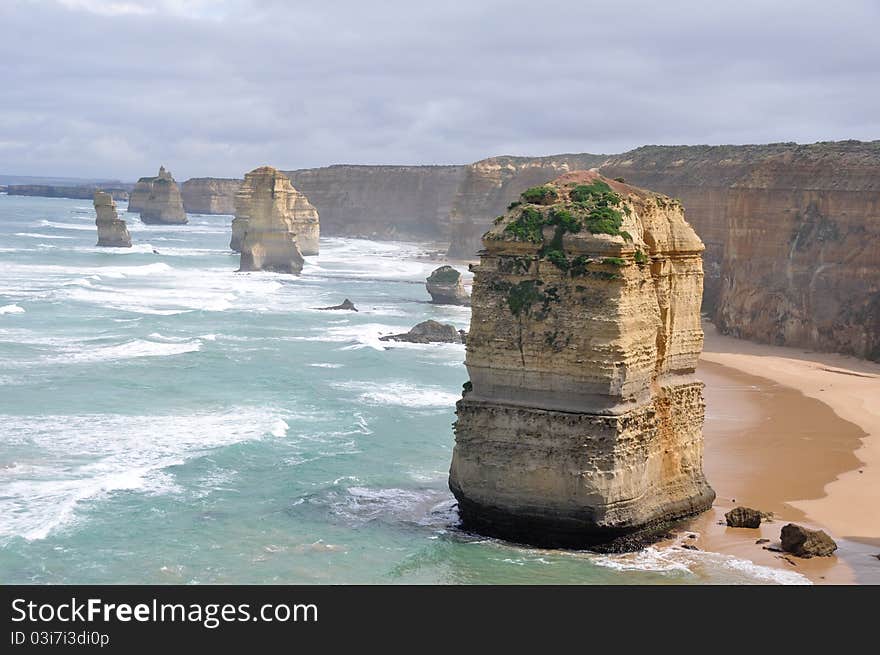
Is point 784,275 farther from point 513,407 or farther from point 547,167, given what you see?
point 547,167

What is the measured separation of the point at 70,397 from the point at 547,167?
68.8 m

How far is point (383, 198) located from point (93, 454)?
383 feet

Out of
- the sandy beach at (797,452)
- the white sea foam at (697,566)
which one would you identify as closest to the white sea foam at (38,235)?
the sandy beach at (797,452)

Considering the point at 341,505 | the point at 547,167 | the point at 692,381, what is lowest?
the point at 341,505

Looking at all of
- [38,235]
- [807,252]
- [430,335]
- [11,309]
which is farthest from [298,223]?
[807,252]

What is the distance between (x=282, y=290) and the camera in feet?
219

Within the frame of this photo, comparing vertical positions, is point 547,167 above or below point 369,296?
above

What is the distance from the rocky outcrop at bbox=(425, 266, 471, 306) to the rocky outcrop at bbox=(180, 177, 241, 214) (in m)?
129

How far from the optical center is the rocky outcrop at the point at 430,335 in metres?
45.2

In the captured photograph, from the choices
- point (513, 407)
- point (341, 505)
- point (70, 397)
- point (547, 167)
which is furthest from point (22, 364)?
point (547, 167)

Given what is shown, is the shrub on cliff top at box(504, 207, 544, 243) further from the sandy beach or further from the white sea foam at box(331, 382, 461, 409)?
the white sea foam at box(331, 382, 461, 409)

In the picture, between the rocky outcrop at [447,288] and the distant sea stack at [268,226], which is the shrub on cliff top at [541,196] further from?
the distant sea stack at [268,226]

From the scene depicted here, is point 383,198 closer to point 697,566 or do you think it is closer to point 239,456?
point 239,456

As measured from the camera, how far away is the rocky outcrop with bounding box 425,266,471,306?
202ft
